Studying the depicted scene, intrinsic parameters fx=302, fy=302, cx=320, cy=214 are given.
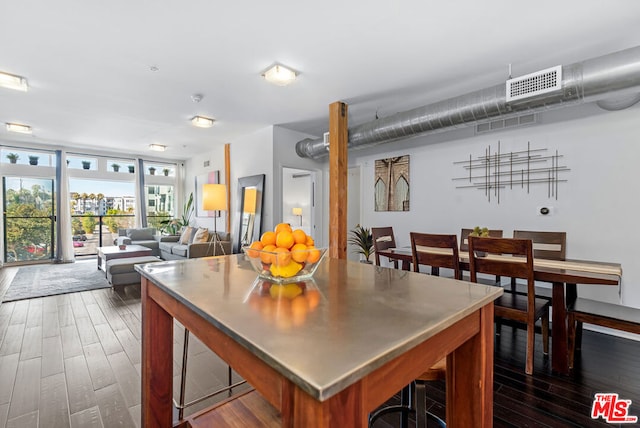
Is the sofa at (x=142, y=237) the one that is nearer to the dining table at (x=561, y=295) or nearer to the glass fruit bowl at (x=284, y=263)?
the glass fruit bowl at (x=284, y=263)

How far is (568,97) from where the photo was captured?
2502 millimetres

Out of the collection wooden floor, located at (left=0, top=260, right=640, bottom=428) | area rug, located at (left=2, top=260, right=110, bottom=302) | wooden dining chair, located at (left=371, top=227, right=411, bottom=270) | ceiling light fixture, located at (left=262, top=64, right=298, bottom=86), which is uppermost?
ceiling light fixture, located at (left=262, top=64, right=298, bottom=86)

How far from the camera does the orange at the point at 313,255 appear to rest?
42.4 inches

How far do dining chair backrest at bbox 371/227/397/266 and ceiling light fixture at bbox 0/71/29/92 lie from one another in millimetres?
4118

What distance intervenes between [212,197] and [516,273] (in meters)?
4.53

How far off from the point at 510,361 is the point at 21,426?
316 cm

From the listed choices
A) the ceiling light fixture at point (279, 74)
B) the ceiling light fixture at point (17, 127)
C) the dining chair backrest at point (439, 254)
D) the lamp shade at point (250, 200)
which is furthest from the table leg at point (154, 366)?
the ceiling light fixture at point (17, 127)

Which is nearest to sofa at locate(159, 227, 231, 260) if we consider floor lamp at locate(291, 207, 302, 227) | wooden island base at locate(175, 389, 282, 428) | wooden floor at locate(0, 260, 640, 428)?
floor lamp at locate(291, 207, 302, 227)

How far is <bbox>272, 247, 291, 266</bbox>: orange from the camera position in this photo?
1.04m

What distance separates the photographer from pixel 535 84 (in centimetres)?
256

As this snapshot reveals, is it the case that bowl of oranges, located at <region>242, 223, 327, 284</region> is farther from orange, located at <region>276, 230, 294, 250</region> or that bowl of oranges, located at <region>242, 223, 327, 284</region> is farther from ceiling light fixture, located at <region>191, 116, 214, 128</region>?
ceiling light fixture, located at <region>191, 116, 214, 128</region>

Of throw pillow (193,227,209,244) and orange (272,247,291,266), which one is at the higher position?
orange (272,247,291,266)

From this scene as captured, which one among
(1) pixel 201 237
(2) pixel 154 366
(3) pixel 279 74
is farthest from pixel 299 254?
(1) pixel 201 237

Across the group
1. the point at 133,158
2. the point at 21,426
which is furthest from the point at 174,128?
the point at 21,426
